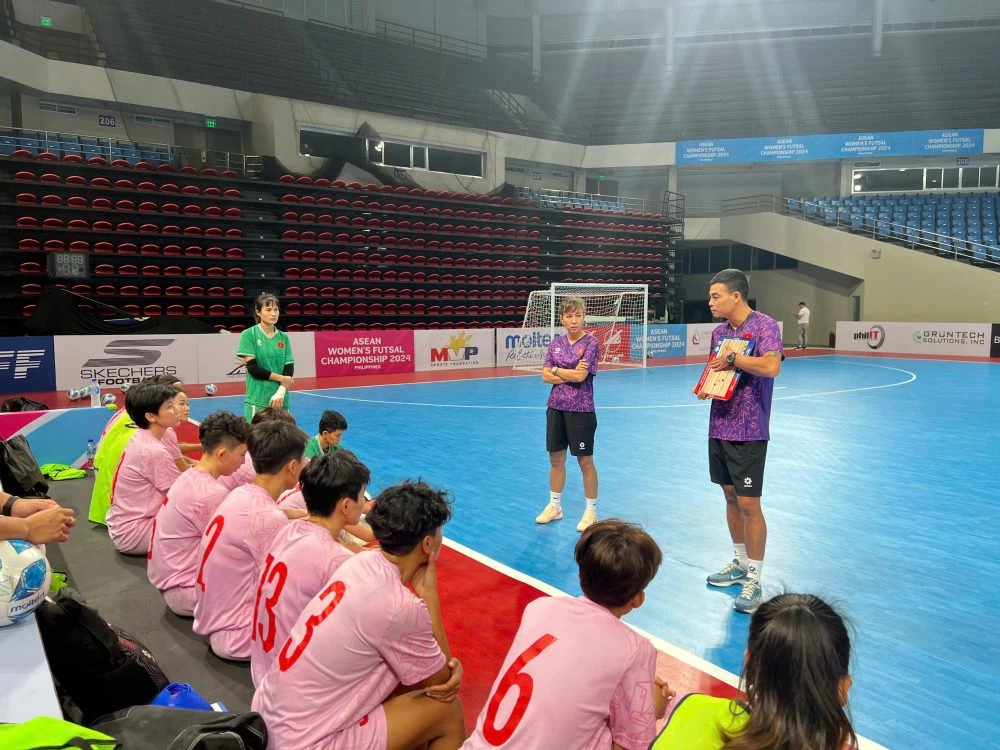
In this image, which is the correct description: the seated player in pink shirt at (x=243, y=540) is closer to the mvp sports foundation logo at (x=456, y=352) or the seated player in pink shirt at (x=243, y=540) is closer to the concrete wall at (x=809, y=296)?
the mvp sports foundation logo at (x=456, y=352)

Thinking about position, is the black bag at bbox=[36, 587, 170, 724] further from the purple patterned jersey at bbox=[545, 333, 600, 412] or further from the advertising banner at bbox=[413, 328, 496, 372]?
the advertising banner at bbox=[413, 328, 496, 372]

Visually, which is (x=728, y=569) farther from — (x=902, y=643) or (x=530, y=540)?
(x=530, y=540)

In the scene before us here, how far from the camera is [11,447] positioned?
17.3 ft

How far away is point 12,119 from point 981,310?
97.7ft

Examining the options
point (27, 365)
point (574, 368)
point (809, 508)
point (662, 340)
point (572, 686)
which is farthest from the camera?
point (662, 340)

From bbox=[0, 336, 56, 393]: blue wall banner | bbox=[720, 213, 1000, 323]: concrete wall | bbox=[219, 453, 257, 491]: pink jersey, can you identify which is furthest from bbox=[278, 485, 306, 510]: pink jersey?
bbox=[720, 213, 1000, 323]: concrete wall

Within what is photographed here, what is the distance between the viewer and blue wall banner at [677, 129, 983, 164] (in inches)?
1040

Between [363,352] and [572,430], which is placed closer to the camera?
[572,430]

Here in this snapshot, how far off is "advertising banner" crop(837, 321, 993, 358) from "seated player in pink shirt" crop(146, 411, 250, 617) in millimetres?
24050

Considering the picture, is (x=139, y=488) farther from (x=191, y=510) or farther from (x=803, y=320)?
(x=803, y=320)

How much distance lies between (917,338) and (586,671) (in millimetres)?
25158

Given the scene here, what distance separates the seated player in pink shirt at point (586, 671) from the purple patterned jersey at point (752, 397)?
7.45 feet

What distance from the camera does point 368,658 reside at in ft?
6.98

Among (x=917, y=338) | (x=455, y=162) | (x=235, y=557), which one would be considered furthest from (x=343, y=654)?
(x=917, y=338)
